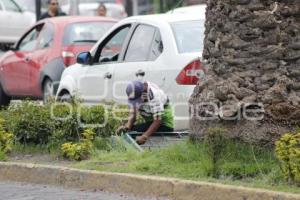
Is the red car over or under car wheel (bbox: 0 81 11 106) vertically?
over

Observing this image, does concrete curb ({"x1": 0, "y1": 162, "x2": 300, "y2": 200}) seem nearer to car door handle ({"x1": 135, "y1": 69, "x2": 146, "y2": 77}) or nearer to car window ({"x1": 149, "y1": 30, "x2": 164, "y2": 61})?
car door handle ({"x1": 135, "y1": 69, "x2": 146, "y2": 77})

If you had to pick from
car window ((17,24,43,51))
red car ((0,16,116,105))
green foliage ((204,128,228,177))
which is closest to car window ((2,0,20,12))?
red car ((0,16,116,105))

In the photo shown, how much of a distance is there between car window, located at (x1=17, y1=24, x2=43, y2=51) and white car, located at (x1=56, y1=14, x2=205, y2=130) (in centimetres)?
279

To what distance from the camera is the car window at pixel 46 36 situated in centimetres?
1446

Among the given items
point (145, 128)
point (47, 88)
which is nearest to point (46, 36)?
point (47, 88)

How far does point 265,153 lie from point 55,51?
722 centimetres

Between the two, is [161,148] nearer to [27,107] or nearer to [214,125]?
[214,125]

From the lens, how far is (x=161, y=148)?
852 centimetres

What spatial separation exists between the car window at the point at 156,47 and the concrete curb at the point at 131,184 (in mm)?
2462

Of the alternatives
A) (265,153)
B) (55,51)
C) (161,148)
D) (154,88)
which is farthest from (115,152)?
(55,51)

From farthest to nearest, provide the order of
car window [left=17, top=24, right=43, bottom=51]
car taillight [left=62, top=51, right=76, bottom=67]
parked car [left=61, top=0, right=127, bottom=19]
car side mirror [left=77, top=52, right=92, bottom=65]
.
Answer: parked car [left=61, top=0, right=127, bottom=19]
car window [left=17, top=24, right=43, bottom=51]
car taillight [left=62, top=51, right=76, bottom=67]
car side mirror [left=77, top=52, right=92, bottom=65]

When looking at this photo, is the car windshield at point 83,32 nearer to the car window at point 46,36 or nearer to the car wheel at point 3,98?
the car window at point 46,36

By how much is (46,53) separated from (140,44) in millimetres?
3681

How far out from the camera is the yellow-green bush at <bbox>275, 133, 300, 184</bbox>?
6.77 meters
